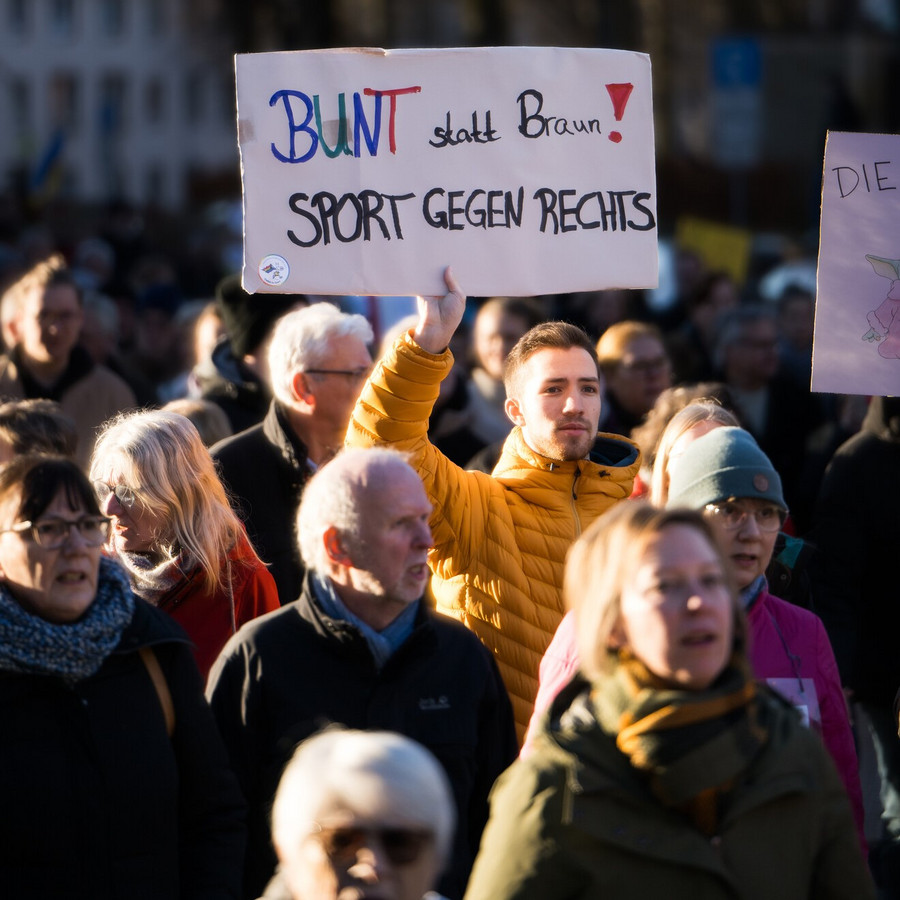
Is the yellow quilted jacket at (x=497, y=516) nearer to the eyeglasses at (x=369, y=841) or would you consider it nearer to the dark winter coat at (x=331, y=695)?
the dark winter coat at (x=331, y=695)

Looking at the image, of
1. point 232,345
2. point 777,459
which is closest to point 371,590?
point 232,345

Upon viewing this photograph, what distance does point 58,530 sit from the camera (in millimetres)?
3684

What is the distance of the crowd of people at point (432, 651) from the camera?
3.11m

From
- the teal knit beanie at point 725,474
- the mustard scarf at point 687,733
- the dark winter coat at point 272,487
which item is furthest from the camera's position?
the dark winter coat at point 272,487

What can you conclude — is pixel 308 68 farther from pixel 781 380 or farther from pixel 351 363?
pixel 781 380

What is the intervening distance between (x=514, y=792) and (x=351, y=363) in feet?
9.41

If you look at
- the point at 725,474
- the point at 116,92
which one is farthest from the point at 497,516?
the point at 116,92

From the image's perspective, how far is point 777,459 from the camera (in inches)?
343

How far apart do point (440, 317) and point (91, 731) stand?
165 cm

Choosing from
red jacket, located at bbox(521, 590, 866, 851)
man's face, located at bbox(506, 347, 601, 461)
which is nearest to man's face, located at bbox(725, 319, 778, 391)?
man's face, located at bbox(506, 347, 601, 461)

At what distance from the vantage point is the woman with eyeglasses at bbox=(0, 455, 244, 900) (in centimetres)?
352

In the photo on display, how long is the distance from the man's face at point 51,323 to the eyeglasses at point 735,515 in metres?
4.09

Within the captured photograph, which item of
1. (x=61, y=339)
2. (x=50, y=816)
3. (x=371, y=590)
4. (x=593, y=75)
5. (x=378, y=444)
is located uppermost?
(x=593, y=75)

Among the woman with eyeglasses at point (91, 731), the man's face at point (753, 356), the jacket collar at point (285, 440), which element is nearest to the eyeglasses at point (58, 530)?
the woman with eyeglasses at point (91, 731)
